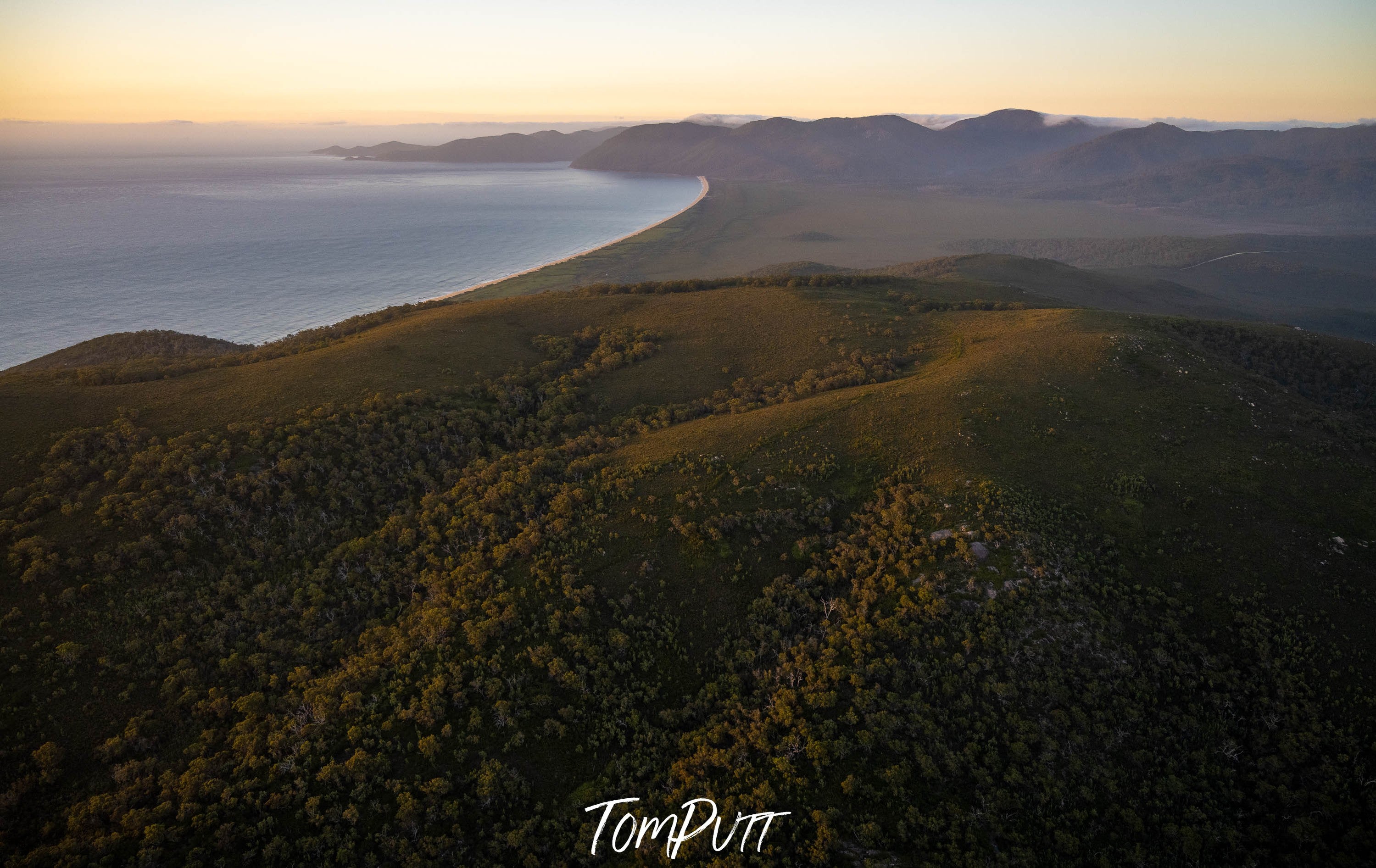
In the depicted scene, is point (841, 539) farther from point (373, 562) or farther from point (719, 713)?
point (373, 562)

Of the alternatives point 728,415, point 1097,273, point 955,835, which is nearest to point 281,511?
point 728,415

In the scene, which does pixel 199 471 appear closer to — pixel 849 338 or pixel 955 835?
pixel 955 835

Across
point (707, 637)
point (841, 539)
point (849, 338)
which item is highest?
point (849, 338)

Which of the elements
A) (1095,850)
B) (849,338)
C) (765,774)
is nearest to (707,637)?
(765,774)

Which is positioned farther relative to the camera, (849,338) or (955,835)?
(849,338)

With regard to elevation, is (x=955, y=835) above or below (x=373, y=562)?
below

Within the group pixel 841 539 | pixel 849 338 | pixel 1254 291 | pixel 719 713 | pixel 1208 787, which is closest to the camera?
pixel 1208 787

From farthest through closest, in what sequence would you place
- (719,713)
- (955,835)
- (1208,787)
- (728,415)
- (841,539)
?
(728,415)
(841,539)
(719,713)
(1208,787)
(955,835)
